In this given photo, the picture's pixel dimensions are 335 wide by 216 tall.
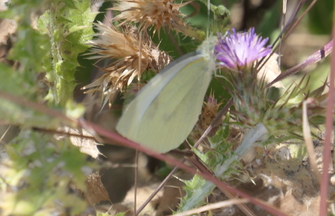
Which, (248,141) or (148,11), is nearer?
(248,141)

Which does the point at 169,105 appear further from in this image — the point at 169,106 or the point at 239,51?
the point at 239,51

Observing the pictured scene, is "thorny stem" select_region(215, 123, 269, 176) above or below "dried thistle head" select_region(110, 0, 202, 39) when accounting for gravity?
below

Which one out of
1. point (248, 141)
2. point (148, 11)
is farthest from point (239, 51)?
point (148, 11)

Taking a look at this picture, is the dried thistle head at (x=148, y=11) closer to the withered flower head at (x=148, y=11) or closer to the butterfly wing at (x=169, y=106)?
the withered flower head at (x=148, y=11)

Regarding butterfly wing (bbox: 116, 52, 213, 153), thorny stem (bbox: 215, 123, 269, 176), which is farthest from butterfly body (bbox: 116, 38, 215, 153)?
thorny stem (bbox: 215, 123, 269, 176)

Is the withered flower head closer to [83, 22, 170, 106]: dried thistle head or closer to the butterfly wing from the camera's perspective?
[83, 22, 170, 106]: dried thistle head

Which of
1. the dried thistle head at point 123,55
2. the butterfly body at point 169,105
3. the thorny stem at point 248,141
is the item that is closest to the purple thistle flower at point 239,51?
the butterfly body at point 169,105

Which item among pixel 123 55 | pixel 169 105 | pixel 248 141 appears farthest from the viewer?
pixel 123 55
